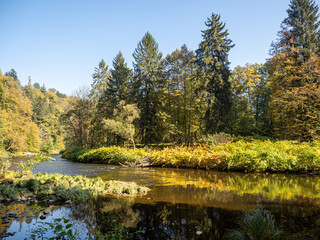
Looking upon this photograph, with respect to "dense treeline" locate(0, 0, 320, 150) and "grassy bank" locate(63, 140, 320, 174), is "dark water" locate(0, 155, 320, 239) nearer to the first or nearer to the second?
"grassy bank" locate(63, 140, 320, 174)

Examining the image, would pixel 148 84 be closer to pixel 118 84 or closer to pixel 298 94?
pixel 118 84

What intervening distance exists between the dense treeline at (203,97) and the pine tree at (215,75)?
0.10 metres

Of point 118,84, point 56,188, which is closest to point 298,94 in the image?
point 56,188

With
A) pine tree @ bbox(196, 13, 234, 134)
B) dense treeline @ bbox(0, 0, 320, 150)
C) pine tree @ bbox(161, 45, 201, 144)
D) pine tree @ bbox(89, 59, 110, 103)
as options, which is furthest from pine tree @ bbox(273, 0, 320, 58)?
pine tree @ bbox(89, 59, 110, 103)

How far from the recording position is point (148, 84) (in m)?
25.6

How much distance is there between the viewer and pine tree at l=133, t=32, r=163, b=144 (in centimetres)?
2484

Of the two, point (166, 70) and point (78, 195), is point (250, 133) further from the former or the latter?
point (78, 195)

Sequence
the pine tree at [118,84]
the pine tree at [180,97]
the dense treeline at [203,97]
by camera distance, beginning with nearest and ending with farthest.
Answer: the dense treeline at [203,97]
the pine tree at [180,97]
the pine tree at [118,84]

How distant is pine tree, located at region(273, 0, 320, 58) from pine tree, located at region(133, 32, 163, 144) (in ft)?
44.4

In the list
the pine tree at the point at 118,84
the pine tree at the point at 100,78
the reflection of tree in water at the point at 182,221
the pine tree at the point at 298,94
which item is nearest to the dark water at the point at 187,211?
the reflection of tree in water at the point at 182,221

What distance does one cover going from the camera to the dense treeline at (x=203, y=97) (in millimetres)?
16188

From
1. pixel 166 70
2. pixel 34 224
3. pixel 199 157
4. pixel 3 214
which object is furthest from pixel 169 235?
pixel 166 70

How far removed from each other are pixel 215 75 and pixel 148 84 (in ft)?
28.1

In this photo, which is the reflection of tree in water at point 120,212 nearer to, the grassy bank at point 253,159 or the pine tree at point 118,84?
the grassy bank at point 253,159
